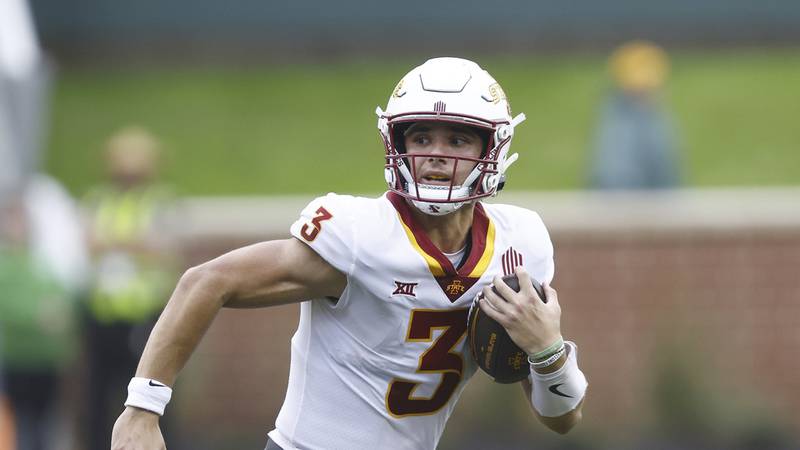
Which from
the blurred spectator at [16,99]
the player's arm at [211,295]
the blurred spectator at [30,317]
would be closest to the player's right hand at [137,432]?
the player's arm at [211,295]

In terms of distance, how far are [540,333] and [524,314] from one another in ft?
0.25

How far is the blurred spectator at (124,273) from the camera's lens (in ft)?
29.6

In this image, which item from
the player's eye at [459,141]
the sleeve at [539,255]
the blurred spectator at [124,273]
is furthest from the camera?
the blurred spectator at [124,273]

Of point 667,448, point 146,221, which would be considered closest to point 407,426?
point 146,221

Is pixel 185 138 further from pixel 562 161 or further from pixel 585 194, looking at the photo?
pixel 585 194

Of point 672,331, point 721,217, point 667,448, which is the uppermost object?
point 721,217

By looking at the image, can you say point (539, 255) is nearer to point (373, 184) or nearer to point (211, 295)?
point (211, 295)

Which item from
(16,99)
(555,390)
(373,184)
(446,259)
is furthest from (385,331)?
(373,184)

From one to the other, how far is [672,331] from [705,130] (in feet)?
14.3

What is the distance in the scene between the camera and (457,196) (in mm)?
4340

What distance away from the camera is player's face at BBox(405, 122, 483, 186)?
434cm

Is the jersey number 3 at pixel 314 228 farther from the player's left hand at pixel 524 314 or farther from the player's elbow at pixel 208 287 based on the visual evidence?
the player's left hand at pixel 524 314

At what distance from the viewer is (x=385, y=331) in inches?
174

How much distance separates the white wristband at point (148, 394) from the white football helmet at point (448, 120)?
2.90 ft
